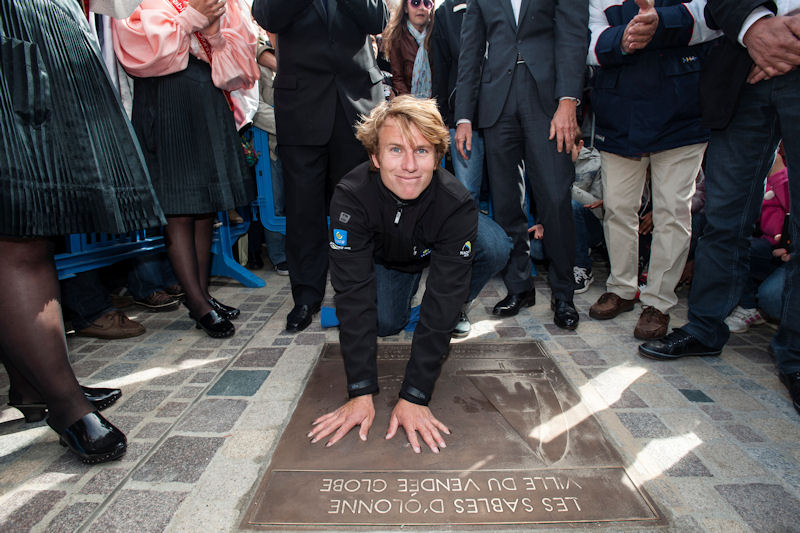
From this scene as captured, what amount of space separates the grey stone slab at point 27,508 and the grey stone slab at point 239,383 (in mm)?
663

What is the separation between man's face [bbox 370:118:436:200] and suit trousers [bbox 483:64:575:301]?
1188 mm

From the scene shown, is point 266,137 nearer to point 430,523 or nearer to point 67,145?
point 67,145

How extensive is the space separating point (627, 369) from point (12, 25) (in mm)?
2631

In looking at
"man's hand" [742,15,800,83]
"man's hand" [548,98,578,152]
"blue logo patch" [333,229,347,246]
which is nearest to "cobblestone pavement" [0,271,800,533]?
"blue logo patch" [333,229,347,246]

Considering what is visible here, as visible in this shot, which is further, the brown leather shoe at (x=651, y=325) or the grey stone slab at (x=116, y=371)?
the brown leather shoe at (x=651, y=325)

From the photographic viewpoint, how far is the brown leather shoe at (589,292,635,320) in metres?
2.91

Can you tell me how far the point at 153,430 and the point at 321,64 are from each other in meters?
1.99

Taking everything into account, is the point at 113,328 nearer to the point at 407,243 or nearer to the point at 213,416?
the point at 213,416

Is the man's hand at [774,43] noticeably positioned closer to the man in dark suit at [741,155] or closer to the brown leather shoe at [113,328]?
the man in dark suit at [741,155]

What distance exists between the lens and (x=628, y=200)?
113 inches

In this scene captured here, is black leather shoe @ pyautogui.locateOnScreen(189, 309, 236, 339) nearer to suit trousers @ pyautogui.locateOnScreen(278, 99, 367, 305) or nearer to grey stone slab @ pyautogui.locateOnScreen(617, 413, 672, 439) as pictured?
suit trousers @ pyautogui.locateOnScreen(278, 99, 367, 305)

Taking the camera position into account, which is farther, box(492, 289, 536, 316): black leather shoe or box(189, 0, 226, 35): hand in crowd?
box(492, 289, 536, 316): black leather shoe

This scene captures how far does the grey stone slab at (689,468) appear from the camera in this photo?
148 cm

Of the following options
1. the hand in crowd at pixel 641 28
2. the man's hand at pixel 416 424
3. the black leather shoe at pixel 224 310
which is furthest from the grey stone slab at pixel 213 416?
the hand in crowd at pixel 641 28
